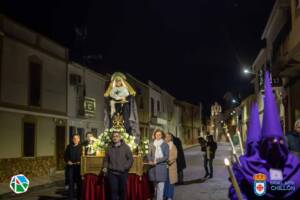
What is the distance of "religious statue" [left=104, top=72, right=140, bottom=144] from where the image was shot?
12.4 metres

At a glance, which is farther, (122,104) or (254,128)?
(122,104)

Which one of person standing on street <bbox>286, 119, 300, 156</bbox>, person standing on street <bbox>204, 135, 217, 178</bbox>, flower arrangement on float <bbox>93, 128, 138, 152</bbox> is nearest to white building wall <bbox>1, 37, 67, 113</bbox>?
person standing on street <bbox>204, 135, 217, 178</bbox>

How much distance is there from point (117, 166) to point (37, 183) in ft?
31.5

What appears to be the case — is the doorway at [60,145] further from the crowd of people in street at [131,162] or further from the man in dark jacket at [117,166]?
the man in dark jacket at [117,166]

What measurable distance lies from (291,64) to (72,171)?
8653mm

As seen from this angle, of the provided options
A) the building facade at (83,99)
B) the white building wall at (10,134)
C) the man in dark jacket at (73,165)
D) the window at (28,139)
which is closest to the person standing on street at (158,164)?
the man in dark jacket at (73,165)

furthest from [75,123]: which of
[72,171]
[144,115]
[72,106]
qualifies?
[144,115]

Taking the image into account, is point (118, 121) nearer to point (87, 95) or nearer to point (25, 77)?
point (25, 77)

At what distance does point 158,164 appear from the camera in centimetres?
1077

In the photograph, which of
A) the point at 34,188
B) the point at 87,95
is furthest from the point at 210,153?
the point at 87,95

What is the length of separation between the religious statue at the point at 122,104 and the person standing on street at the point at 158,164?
4.96 ft

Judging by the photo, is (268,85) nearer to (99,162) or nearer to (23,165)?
(99,162)

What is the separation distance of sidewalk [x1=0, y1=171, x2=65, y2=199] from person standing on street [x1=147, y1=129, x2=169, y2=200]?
5.86m

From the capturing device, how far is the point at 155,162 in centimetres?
1078
